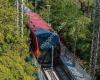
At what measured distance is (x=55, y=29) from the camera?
128 feet

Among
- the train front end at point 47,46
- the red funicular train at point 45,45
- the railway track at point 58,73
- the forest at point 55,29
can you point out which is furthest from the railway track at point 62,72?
the forest at point 55,29

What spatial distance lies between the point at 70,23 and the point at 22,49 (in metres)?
12.9

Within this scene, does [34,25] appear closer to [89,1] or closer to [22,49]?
[22,49]

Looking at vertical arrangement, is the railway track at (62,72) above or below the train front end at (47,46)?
below

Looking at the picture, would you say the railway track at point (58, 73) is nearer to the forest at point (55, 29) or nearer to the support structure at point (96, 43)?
the forest at point (55, 29)

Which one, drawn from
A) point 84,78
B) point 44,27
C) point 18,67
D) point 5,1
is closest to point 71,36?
point 44,27

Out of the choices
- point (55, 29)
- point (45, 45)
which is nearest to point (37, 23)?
point (45, 45)

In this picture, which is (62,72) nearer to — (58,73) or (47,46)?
(58,73)

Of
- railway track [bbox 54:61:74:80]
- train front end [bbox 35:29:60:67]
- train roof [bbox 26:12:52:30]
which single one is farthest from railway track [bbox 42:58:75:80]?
train roof [bbox 26:12:52:30]

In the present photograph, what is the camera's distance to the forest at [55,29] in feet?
63.9

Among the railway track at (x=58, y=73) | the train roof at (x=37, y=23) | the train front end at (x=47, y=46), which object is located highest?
the train roof at (x=37, y=23)

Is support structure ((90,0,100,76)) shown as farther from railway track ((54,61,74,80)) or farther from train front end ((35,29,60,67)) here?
train front end ((35,29,60,67))

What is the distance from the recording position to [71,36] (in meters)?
34.8

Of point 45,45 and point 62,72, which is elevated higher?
point 45,45
